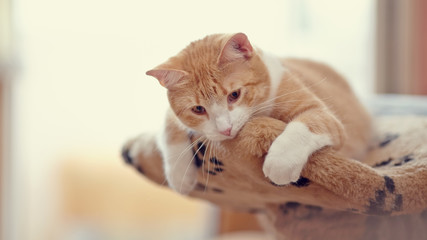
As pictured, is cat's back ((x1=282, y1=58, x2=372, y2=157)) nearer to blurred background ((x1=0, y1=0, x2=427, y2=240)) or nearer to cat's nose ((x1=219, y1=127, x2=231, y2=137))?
cat's nose ((x1=219, y1=127, x2=231, y2=137))

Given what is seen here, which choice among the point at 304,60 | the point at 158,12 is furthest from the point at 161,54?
the point at 304,60

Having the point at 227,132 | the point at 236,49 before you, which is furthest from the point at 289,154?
the point at 236,49

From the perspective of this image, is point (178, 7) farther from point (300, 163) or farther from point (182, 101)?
point (300, 163)

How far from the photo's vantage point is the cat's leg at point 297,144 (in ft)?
2.34

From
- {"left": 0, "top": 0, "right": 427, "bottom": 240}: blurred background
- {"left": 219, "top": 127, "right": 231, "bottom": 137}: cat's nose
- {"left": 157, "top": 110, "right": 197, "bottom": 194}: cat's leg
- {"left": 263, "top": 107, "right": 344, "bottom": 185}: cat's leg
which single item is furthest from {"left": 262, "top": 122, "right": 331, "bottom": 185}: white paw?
{"left": 0, "top": 0, "right": 427, "bottom": 240}: blurred background

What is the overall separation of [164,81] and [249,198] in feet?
0.96

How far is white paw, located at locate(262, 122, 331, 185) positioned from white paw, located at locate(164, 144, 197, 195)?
0.22 metres

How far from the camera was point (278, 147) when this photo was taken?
726 millimetres

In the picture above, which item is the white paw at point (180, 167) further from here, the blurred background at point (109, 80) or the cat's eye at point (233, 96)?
the blurred background at point (109, 80)

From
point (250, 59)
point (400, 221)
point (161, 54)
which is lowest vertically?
point (400, 221)

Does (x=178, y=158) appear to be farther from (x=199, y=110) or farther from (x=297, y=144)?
(x=297, y=144)

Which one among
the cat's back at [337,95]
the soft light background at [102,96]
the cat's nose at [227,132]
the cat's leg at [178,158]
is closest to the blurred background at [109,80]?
the soft light background at [102,96]

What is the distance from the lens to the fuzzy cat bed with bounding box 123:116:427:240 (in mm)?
723

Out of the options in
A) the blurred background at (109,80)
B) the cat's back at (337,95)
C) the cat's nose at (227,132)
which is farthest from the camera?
the blurred background at (109,80)
